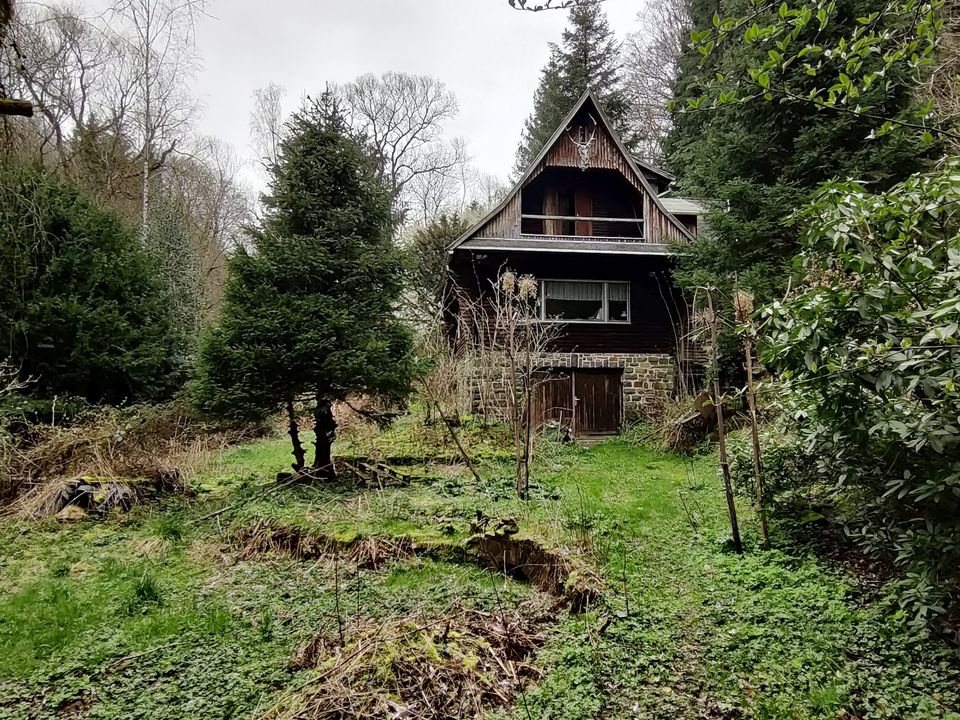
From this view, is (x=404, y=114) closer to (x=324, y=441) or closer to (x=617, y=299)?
(x=617, y=299)

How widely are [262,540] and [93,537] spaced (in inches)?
77.3

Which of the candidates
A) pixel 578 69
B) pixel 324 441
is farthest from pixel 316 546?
pixel 578 69

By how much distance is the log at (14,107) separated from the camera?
3943mm

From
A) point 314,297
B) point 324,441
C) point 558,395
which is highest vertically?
point 314,297

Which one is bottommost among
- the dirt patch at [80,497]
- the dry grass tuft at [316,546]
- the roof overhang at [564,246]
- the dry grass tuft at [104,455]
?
the dry grass tuft at [316,546]

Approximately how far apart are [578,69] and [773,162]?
17.1 m

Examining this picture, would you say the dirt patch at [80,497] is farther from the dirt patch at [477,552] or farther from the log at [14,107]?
the log at [14,107]

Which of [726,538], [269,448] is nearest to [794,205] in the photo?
[726,538]

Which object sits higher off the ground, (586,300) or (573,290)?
(573,290)

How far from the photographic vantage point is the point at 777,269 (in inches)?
400

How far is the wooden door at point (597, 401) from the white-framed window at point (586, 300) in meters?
1.40

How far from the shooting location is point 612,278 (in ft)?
45.2

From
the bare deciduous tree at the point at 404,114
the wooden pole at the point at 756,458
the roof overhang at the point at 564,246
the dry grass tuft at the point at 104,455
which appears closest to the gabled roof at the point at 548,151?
the roof overhang at the point at 564,246

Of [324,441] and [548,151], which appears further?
[548,151]
